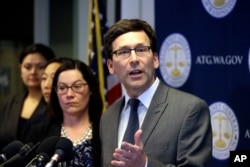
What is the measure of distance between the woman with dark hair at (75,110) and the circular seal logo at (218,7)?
78cm

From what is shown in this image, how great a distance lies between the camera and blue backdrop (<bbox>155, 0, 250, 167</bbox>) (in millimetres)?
2807

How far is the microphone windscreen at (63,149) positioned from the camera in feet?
6.37

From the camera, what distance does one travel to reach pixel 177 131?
2.19 metres

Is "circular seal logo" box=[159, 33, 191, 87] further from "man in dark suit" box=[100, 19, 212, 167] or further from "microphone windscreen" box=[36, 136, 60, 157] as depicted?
"microphone windscreen" box=[36, 136, 60, 157]

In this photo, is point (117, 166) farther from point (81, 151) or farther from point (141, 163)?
point (81, 151)

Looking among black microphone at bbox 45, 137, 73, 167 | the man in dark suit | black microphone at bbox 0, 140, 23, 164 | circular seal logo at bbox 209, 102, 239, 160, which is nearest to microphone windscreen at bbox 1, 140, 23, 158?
black microphone at bbox 0, 140, 23, 164

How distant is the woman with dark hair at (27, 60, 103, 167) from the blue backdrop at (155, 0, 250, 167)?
587 millimetres

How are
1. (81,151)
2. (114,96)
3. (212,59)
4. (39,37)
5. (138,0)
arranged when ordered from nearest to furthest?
1. (81,151)
2. (212,59)
3. (138,0)
4. (114,96)
5. (39,37)

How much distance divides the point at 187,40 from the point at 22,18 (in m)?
3.35

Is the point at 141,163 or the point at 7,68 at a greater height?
the point at 7,68

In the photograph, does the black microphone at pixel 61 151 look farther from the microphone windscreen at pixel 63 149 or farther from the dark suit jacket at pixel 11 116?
the dark suit jacket at pixel 11 116

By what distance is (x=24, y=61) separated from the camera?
3885 mm

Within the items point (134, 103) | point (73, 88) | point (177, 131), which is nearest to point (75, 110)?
point (73, 88)

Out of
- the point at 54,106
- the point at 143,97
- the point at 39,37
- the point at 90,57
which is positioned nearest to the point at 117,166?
the point at 143,97
